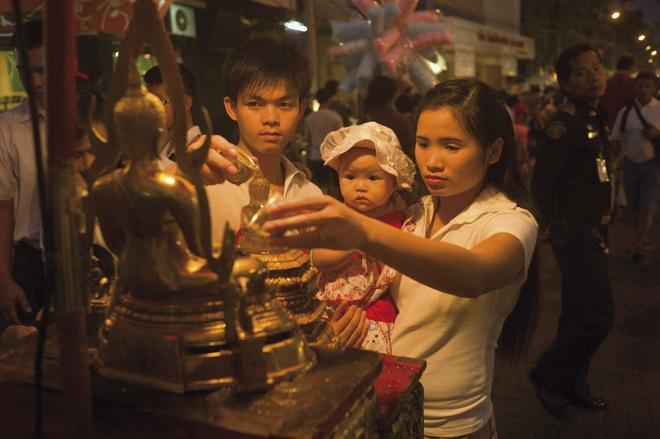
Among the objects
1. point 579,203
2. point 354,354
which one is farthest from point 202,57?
point 354,354

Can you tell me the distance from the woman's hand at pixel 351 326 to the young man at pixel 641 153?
5.69m

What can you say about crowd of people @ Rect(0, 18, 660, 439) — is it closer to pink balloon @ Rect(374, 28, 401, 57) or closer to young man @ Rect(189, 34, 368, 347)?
young man @ Rect(189, 34, 368, 347)

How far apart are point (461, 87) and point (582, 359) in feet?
7.95

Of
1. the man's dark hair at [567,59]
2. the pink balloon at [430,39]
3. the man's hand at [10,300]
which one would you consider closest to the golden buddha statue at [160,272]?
the man's hand at [10,300]

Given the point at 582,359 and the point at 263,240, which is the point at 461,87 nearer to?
the point at 263,240

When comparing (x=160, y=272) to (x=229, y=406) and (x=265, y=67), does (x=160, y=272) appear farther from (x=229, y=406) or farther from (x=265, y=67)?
(x=265, y=67)

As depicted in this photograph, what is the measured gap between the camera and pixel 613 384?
12.7 ft

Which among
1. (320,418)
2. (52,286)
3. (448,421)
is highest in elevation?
(52,286)

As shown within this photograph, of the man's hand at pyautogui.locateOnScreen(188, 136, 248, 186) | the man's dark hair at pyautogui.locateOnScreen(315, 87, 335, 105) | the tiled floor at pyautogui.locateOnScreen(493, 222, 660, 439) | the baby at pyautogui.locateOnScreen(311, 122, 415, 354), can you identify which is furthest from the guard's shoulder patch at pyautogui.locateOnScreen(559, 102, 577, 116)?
the man's dark hair at pyautogui.locateOnScreen(315, 87, 335, 105)

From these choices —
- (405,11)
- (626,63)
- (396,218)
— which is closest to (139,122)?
(396,218)

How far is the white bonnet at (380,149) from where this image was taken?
187 cm

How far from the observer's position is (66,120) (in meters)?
0.79

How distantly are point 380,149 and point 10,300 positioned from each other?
1778 mm

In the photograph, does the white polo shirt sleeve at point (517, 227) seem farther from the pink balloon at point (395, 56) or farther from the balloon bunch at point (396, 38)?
the pink balloon at point (395, 56)
